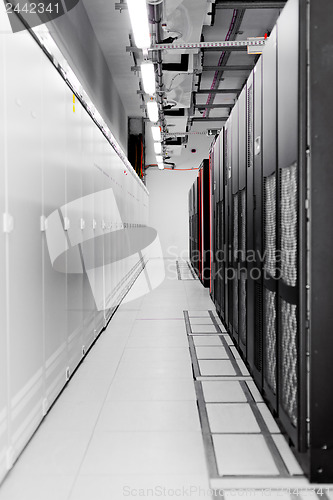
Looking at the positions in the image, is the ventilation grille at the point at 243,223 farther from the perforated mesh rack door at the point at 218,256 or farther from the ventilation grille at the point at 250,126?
the perforated mesh rack door at the point at 218,256

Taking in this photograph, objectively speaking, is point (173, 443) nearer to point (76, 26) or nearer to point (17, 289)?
point (17, 289)

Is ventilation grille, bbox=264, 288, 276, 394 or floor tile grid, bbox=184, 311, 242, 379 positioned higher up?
ventilation grille, bbox=264, 288, 276, 394

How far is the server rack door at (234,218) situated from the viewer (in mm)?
3914

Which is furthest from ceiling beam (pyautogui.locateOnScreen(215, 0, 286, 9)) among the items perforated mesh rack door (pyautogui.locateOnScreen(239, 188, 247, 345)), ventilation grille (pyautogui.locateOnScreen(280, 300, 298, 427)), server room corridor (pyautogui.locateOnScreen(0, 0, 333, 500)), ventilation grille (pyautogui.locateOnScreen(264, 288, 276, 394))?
ventilation grille (pyautogui.locateOnScreen(280, 300, 298, 427))

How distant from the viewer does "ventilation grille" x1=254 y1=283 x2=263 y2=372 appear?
9.47 ft

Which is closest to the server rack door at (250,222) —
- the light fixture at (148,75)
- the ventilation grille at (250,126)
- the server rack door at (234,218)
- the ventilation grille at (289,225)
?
the ventilation grille at (250,126)

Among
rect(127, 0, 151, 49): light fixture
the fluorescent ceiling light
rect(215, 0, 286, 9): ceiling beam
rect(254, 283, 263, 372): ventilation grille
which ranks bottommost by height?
rect(254, 283, 263, 372): ventilation grille

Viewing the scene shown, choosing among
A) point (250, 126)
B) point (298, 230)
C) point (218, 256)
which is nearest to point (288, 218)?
point (298, 230)

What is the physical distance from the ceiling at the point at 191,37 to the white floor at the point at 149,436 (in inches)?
143

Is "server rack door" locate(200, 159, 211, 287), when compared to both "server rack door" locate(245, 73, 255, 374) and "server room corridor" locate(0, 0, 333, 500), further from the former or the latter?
"server rack door" locate(245, 73, 255, 374)

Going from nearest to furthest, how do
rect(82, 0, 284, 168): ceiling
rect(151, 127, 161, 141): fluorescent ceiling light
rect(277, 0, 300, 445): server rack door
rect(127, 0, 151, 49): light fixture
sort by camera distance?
rect(277, 0, 300, 445): server rack door, rect(127, 0, 151, 49): light fixture, rect(82, 0, 284, 168): ceiling, rect(151, 127, 161, 141): fluorescent ceiling light

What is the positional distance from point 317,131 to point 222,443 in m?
1.64

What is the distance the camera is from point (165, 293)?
7.70 meters

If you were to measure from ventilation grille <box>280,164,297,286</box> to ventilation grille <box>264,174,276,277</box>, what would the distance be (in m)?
0.20
